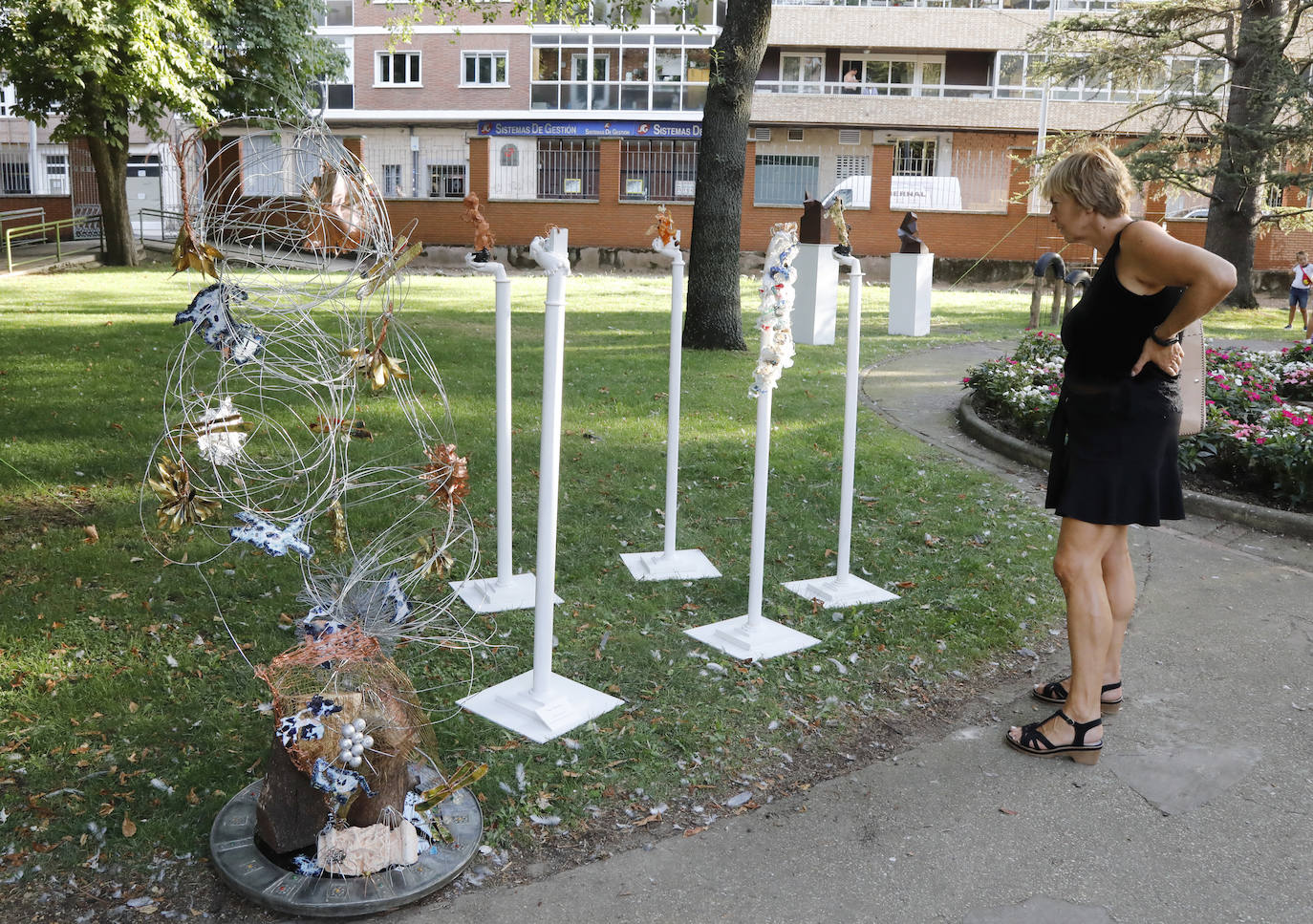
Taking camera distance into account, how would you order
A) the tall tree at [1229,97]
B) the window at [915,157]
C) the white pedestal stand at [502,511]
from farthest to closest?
the window at [915,157] → the tall tree at [1229,97] → the white pedestal stand at [502,511]

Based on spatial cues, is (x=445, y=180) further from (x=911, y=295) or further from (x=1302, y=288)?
(x=911, y=295)

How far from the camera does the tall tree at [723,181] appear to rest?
1183 cm

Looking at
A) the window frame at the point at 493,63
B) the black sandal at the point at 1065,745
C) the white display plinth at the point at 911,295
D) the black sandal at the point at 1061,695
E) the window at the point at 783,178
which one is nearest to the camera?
the black sandal at the point at 1065,745

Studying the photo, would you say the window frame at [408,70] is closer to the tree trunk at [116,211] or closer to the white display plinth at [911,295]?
the tree trunk at [116,211]

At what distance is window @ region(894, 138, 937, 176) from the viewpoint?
3094 cm

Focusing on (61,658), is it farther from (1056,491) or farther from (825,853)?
(1056,491)

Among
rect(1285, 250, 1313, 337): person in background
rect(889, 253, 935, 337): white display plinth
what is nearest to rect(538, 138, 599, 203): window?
rect(1285, 250, 1313, 337): person in background

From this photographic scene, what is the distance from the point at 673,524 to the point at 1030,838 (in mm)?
2533

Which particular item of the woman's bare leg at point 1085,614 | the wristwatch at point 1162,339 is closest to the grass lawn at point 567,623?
the woman's bare leg at point 1085,614

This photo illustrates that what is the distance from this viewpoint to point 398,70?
3412cm

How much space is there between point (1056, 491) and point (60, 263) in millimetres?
22937

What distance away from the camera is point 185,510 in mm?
3391

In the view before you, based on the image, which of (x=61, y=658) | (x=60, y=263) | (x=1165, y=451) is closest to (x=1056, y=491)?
(x=1165, y=451)

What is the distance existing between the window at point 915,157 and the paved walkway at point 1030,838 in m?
28.1
